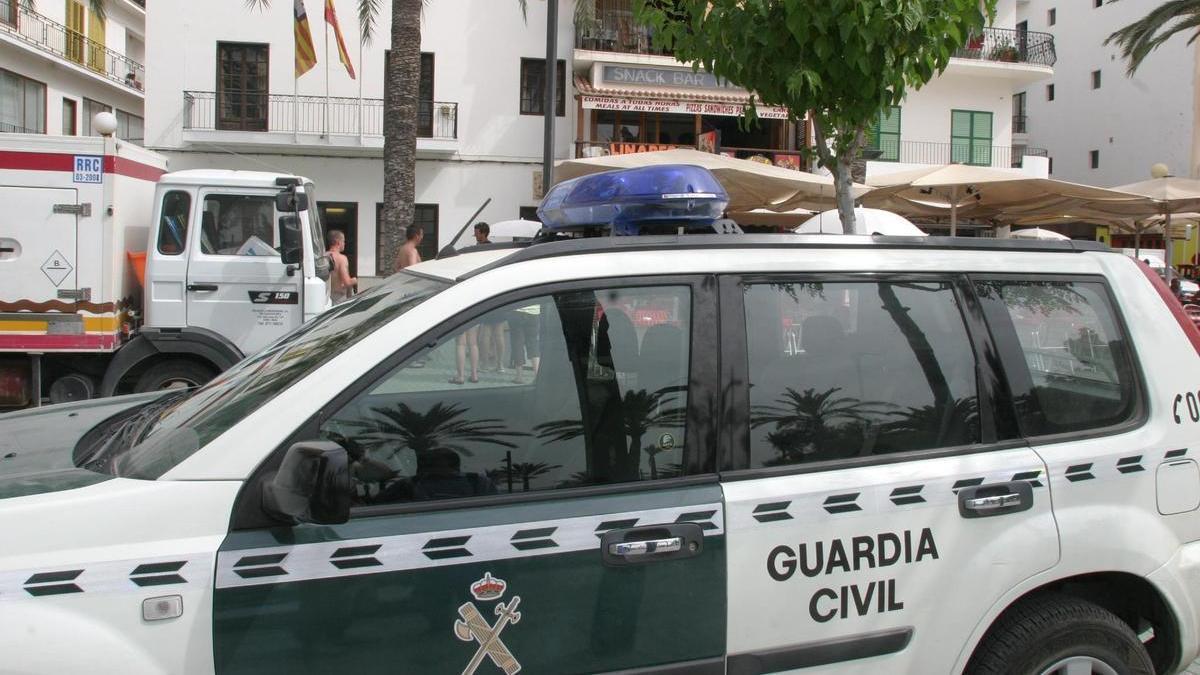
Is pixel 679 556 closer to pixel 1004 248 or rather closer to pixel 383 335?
pixel 383 335

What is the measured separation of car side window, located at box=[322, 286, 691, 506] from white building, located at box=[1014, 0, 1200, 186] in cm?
3760

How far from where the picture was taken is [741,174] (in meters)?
12.4

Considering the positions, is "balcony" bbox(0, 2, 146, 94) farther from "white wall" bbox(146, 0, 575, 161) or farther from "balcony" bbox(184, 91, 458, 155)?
"balcony" bbox(184, 91, 458, 155)

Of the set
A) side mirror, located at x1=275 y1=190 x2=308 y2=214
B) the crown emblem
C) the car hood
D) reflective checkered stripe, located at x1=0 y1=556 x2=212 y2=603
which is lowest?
the crown emblem

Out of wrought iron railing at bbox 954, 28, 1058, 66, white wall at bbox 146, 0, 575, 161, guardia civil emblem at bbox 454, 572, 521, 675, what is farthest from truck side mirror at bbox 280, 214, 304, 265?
wrought iron railing at bbox 954, 28, 1058, 66

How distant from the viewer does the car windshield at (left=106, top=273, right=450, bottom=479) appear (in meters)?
2.35

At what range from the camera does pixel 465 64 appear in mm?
22719

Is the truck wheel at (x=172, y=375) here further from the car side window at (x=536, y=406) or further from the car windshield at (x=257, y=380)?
the car side window at (x=536, y=406)

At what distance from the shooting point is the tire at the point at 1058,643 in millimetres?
2727

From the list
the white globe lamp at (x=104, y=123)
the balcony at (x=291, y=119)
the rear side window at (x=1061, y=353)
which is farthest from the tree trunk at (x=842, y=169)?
the balcony at (x=291, y=119)

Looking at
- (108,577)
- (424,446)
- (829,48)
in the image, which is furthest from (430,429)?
(829,48)

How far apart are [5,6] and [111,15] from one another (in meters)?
9.02

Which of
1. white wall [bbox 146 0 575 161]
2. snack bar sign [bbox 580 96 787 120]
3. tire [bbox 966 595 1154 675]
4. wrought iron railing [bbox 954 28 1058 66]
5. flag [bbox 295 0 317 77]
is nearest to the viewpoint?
tire [bbox 966 595 1154 675]

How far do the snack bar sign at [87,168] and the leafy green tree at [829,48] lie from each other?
4.77 m
